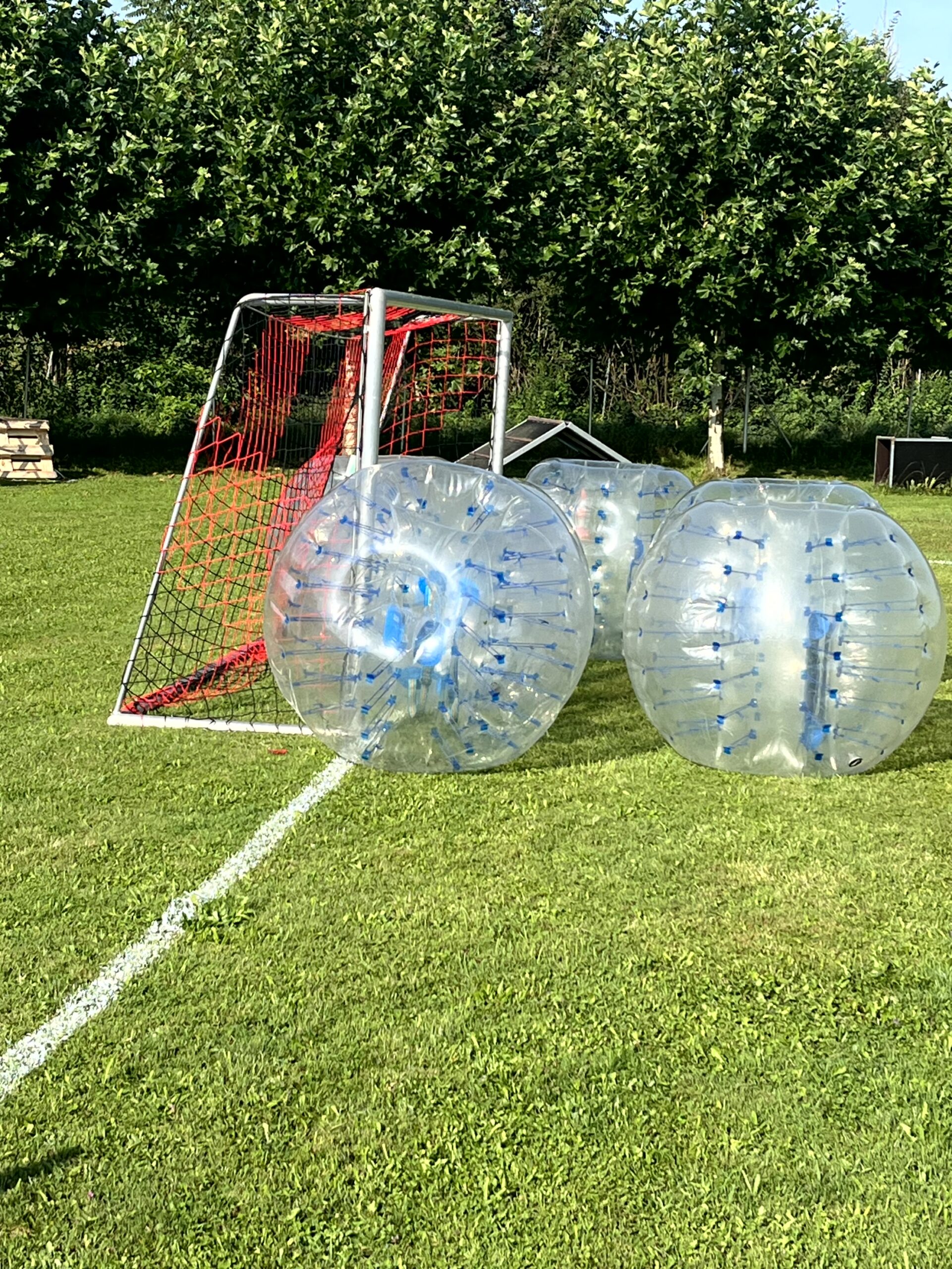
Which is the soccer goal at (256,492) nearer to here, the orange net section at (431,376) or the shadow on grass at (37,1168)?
the orange net section at (431,376)

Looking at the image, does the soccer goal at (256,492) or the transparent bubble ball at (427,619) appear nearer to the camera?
the transparent bubble ball at (427,619)

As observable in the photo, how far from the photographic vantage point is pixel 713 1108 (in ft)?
10.8

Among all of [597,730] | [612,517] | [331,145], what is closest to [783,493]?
[597,730]

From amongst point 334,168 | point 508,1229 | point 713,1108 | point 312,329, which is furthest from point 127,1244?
point 334,168

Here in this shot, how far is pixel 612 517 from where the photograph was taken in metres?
7.66

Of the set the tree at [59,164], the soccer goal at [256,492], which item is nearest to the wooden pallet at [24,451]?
the tree at [59,164]

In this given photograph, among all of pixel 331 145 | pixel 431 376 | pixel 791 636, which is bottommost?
pixel 791 636

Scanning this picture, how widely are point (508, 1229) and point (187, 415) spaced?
2209 centimetres

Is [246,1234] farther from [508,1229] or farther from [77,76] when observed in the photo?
[77,76]

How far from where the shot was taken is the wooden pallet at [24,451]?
20047mm

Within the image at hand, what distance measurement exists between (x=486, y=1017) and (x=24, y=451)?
18.2 meters

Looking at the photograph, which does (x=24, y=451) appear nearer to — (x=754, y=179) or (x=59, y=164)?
(x=59, y=164)

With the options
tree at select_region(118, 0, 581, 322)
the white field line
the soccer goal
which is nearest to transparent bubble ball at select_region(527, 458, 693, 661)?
the soccer goal

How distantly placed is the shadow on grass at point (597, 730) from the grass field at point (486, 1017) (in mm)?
66
